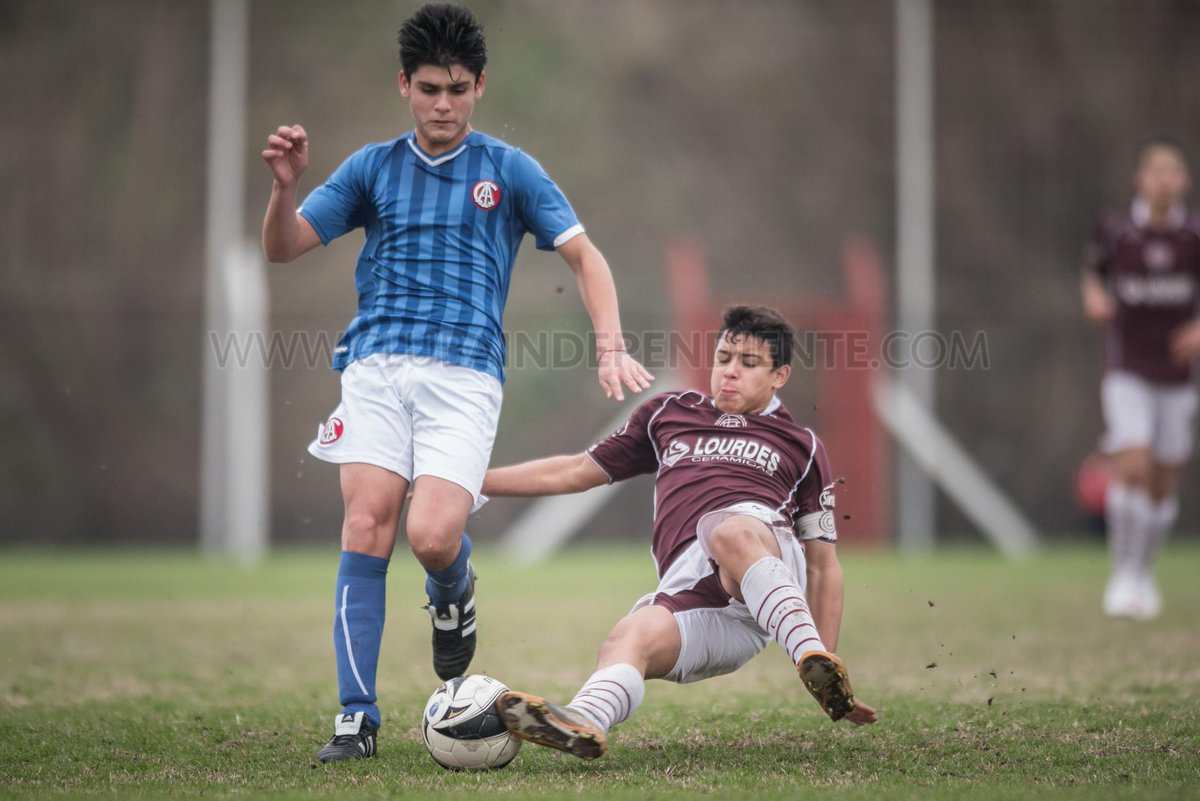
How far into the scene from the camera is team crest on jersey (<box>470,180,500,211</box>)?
3.94 meters

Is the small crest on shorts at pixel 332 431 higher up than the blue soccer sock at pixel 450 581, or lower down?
higher up

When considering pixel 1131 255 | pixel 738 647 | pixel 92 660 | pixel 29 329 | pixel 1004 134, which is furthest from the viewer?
pixel 1004 134

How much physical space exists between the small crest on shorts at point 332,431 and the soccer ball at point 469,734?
2.58ft

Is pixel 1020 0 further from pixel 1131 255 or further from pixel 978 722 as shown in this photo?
pixel 978 722

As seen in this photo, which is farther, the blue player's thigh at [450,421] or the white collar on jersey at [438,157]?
the white collar on jersey at [438,157]

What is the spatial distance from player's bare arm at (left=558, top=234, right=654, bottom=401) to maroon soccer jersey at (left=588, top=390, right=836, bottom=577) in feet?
0.76

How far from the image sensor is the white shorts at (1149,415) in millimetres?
7539

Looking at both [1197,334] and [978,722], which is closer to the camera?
[978,722]

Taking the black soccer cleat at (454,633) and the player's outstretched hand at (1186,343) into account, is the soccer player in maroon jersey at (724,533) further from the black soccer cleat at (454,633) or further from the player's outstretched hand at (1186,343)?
the player's outstretched hand at (1186,343)

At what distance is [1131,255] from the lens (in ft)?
25.8

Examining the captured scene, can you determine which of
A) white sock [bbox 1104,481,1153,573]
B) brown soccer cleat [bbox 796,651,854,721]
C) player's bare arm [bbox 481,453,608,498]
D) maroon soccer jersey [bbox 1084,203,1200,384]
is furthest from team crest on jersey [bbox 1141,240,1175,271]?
brown soccer cleat [bbox 796,651,854,721]

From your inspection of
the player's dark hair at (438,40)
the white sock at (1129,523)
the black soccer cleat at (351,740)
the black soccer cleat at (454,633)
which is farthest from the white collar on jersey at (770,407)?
the white sock at (1129,523)

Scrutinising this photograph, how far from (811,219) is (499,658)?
10.0 meters

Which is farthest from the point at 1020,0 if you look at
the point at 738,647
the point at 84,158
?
the point at 738,647
